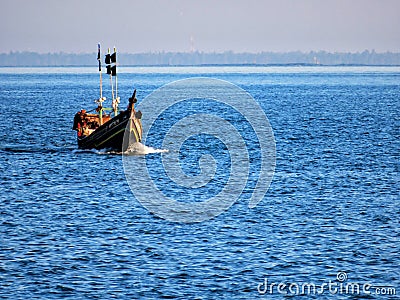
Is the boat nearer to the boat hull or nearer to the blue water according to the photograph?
the boat hull

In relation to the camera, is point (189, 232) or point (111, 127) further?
point (111, 127)

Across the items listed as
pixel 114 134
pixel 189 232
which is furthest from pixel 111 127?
pixel 189 232

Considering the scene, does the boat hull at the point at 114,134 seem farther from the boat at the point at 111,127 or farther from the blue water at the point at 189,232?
the blue water at the point at 189,232

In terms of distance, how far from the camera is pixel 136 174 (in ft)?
145

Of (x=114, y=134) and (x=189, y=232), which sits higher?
(x=114, y=134)

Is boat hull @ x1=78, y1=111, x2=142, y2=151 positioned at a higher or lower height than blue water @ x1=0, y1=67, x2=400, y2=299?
higher

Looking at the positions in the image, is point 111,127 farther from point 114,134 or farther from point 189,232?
point 189,232

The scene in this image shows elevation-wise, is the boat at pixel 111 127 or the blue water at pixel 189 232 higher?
the boat at pixel 111 127

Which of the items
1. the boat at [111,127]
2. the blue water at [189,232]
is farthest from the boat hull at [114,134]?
the blue water at [189,232]

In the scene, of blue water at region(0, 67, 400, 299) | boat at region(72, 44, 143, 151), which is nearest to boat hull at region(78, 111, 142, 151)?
boat at region(72, 44, 143, 151)

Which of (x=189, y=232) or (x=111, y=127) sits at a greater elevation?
(x=111, y=127)

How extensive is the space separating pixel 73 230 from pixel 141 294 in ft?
26.6

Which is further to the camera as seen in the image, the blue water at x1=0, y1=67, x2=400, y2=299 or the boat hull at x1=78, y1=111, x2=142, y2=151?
the boat hull at x1=78, y1=111, x2=142, y2=151

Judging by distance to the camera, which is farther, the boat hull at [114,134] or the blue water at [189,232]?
the boat hull at [114,134]
